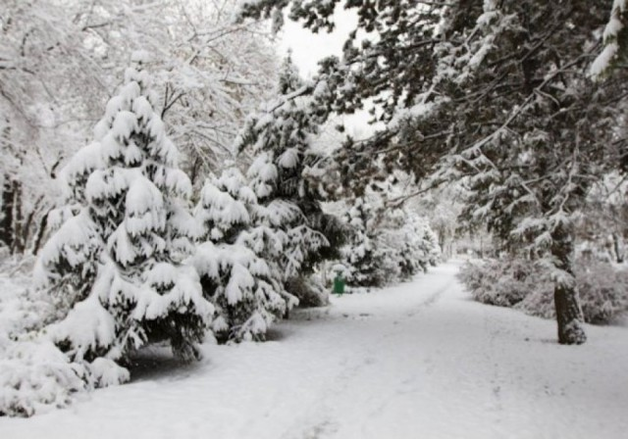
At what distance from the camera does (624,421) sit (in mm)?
5742

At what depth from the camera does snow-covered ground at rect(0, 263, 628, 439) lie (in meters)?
5.09

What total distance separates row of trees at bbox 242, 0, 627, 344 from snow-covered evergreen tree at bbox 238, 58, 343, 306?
3308 mm

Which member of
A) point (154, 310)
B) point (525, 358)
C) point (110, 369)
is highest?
point (154, 310)

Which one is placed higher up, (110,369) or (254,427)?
(110,369)

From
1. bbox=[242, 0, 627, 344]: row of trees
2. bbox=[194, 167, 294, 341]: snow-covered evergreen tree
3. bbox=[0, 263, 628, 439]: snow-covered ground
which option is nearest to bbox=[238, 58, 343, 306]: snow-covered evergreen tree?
bbox=[194, 167, 294, 341]: snow-covered evergreen tree

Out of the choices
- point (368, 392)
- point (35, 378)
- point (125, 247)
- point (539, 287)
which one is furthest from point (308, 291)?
point (35, 378)

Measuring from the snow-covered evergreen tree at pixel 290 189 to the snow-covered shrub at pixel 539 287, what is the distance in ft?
17.9

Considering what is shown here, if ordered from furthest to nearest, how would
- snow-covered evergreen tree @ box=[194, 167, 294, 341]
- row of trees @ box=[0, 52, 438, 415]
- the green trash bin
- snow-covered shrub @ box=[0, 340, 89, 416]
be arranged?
1. the green trash bin
2. snow-covered evergreen tree @ box=[194, 167, 294, 341]
3. row of trees @ box=[0, 52, 438, 415]
4. snow-covered shrub @ box=[0, 340, 89, 416]

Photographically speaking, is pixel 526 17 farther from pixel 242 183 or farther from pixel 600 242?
pixel 242 183

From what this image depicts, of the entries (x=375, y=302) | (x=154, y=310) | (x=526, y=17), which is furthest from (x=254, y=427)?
(x=375, y=302)

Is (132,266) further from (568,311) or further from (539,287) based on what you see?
(539,287)

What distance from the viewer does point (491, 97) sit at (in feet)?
25.8

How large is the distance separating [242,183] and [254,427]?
6261 mm

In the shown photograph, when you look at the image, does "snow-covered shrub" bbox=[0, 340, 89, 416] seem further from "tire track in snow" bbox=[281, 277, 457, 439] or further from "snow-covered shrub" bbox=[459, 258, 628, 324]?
"snow-covered shrub" bbox=[459, 258, 628, 324]
